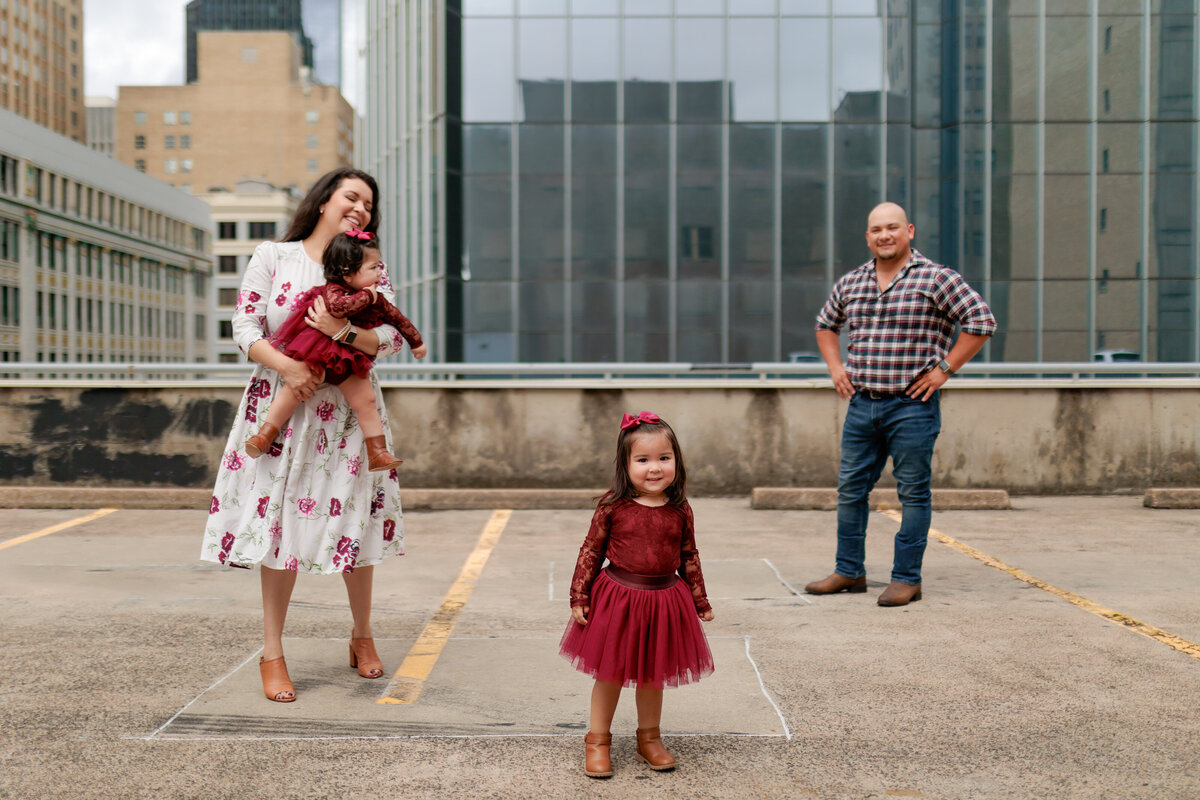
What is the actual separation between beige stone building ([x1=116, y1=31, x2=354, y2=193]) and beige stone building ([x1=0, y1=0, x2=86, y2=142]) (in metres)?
14.1

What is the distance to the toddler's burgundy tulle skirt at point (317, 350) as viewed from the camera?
12.6 feet

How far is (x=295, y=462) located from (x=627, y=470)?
1.37 metres

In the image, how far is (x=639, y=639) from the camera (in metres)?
3.24

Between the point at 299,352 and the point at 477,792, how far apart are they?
5.36ft

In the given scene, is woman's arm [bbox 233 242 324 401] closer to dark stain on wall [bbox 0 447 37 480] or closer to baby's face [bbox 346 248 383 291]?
baby's face [bbox 346 248 383 291]

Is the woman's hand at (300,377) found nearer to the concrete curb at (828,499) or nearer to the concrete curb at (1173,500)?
the concrete curb at (828,499)

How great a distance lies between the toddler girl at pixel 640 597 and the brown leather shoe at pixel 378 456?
98 centimetres

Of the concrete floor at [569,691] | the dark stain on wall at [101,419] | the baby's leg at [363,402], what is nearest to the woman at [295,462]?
the baby's leg at [363,402]

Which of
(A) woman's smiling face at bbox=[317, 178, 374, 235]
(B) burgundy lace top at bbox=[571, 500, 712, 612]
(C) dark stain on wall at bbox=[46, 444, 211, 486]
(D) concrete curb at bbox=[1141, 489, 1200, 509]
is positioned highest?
(A) woman's smiling face at bbox=[317, 178, 374, 235]

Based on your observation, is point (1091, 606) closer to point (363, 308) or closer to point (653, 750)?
point (653, 750)

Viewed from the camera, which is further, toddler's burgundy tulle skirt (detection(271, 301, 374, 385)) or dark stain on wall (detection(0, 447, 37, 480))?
dark stain on wall (detection(0, 447, 37, 480))

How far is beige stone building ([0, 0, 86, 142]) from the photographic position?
348ft

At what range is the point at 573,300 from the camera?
23203 millimetres

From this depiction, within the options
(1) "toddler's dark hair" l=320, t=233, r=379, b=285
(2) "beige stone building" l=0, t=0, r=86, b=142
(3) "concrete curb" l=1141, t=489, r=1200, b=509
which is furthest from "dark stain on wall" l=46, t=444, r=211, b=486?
(2) "beige stone building" l=0, t=0, r=86, b=142
